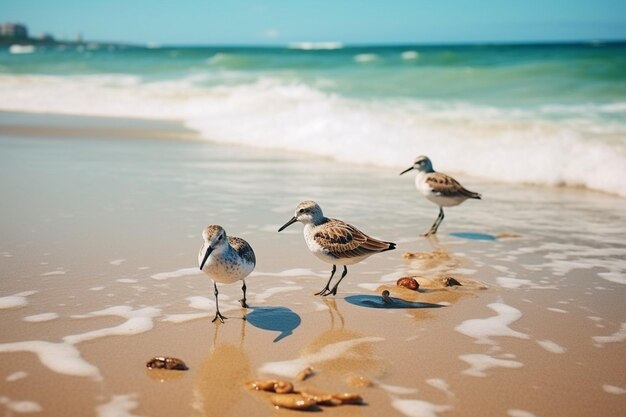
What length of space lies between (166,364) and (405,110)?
14.5 metres

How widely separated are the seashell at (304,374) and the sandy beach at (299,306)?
0.09 feet

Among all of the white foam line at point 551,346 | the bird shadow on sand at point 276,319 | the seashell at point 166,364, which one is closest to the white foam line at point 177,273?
the bird shadow on sand at point 276,319

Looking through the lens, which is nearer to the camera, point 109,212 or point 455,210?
point 109,212

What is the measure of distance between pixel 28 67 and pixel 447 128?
31.2 metres

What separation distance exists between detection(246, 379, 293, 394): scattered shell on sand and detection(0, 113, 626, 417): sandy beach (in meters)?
0.05

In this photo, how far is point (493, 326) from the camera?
4691 mm

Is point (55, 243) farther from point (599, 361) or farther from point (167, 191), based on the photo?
point (599, 361)

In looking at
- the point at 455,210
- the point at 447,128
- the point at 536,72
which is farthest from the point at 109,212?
the point at 536,72

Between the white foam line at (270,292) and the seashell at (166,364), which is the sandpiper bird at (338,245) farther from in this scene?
the seashell at (166,364)

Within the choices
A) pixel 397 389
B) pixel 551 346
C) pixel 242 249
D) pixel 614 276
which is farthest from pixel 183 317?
pixel 614 276

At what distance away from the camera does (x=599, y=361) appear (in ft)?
13.5

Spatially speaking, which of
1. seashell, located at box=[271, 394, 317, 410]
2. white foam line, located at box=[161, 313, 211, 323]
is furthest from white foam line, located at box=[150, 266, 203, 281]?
seashell, located at box=[271, 394, 317, 410]


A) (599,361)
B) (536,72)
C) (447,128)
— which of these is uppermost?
(536,72)

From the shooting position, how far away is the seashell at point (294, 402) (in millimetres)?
3414
